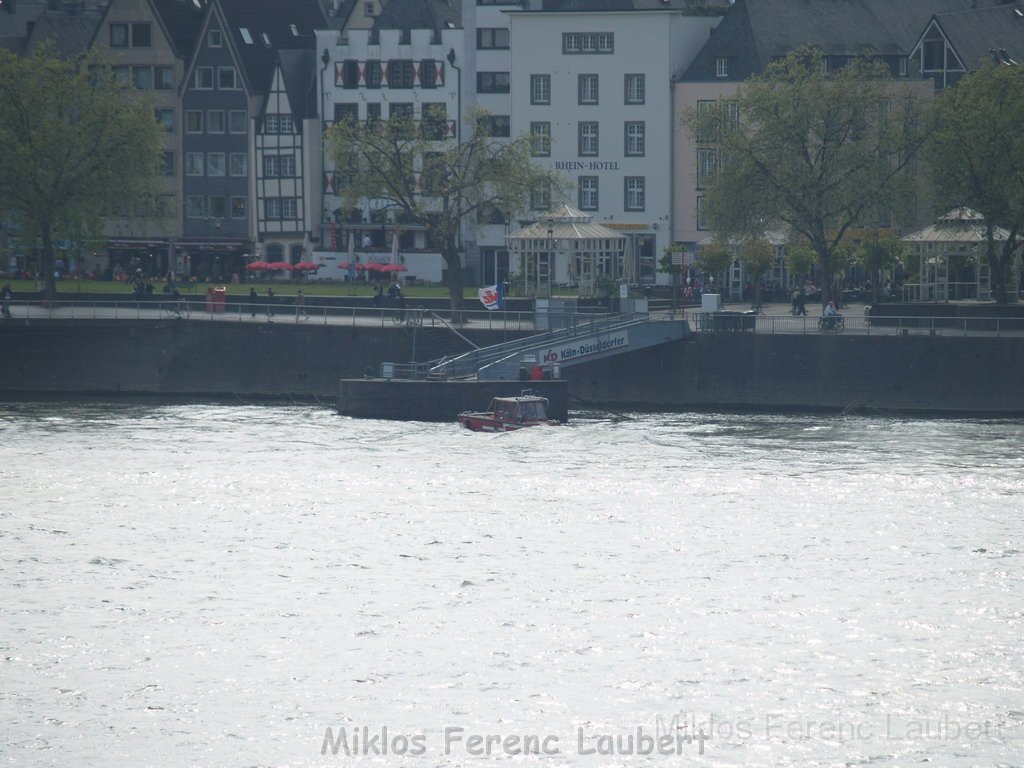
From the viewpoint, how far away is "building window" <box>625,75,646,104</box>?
8906 centimetres

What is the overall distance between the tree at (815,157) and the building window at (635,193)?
20.0 meters

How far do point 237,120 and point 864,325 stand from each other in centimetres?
4666

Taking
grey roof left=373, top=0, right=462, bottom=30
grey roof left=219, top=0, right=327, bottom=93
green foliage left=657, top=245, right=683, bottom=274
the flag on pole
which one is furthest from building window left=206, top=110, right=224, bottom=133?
the flag on pole

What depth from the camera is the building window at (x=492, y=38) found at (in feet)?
307

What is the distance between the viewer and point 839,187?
68438mm

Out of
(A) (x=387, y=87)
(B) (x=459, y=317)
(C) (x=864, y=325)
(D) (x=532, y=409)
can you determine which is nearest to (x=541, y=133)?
(A) (x=387, y=87)

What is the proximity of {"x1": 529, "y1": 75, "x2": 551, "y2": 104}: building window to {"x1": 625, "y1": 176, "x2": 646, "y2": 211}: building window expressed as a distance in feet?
18.2

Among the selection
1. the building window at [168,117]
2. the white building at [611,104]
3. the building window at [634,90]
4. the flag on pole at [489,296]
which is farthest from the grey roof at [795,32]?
the building window at [168,117]

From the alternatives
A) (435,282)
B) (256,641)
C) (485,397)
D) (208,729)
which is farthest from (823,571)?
(435,282)

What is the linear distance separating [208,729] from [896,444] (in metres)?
29.8

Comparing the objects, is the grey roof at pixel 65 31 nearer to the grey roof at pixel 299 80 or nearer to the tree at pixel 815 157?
the grey roof at pixel 299 80

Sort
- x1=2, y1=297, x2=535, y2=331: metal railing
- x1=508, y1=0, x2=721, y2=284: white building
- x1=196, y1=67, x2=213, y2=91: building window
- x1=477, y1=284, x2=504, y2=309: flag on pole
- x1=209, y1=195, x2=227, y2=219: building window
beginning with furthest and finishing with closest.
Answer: x1=209, y1=195, x2=227, y2=219: building window < x1=196, y1=67, x2=213, y2=91: building window < x1=508, y1=0, x2=721, y2=284: white building < x1=2, y1=297, x2=535, y2=331: metal railing < x1=477, y1=284, x2=504, y2=309: flag on pole

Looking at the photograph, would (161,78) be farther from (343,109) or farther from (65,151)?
(65,151)

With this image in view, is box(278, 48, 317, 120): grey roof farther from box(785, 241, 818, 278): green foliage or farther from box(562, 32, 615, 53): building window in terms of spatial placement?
box(785, 241, 818, 278): green foliage
